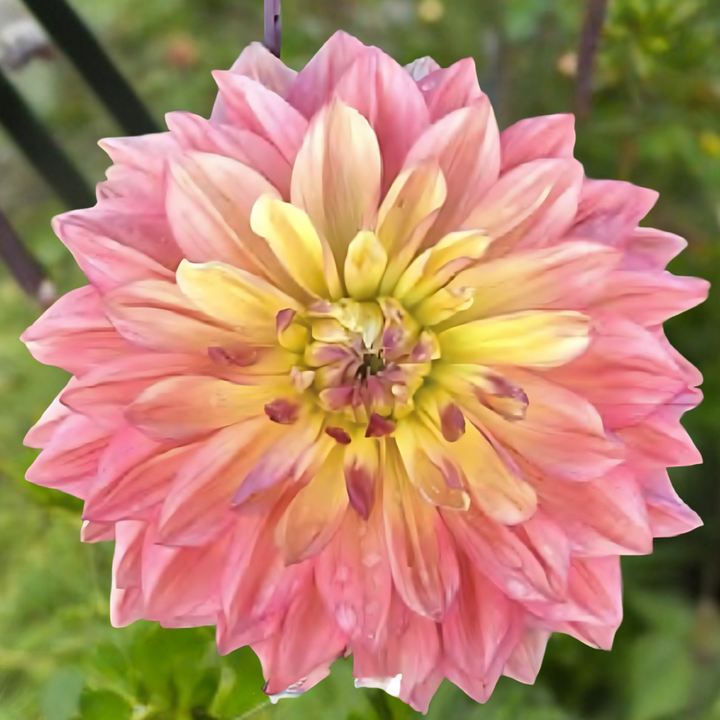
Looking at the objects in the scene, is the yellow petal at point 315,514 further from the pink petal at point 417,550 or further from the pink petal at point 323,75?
the pink petal at point 323,75

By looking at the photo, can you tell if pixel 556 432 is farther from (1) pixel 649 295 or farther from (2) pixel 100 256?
(2) pixel 100 256

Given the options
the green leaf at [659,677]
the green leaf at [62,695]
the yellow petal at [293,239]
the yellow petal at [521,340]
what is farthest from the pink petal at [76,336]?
the green leaf at [659,677]

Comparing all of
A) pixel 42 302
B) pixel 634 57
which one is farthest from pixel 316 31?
pixel 42 302

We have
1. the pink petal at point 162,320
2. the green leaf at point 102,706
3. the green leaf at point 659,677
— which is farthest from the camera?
the green leaf at point 659,677

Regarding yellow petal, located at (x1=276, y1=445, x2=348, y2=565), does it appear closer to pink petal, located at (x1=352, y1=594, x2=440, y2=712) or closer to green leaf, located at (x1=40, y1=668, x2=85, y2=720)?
pink petal, located at (x1=352, y1=594, x2=440, y2=712)

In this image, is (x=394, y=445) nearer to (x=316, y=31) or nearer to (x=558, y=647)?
(x=558, y=647)

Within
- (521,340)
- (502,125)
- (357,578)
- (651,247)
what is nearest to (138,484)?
(357,578)
